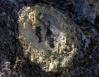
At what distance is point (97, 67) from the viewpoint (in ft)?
8.16

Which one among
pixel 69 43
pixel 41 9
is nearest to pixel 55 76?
pixel 69 43

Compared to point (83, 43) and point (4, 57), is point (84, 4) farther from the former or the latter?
point (4, 57)

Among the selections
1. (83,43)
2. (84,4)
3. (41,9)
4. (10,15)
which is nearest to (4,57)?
(10,15)

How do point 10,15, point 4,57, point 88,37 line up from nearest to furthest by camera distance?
point 4,57 < point 10,15 < point 88,37

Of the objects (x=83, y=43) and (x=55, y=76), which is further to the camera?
(x=83, y=43)

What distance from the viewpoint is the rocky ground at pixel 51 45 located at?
2291 mm

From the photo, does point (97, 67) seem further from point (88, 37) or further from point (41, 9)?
point (41, 9)

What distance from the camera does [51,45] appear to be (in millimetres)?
2359

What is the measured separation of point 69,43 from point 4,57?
617mm

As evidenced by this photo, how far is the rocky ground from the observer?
2291mm

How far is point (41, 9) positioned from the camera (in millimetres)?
2408

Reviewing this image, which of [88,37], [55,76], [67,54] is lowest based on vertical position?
[55,76]

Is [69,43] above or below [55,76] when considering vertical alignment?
above

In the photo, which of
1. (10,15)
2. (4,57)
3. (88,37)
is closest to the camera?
(4,57)
